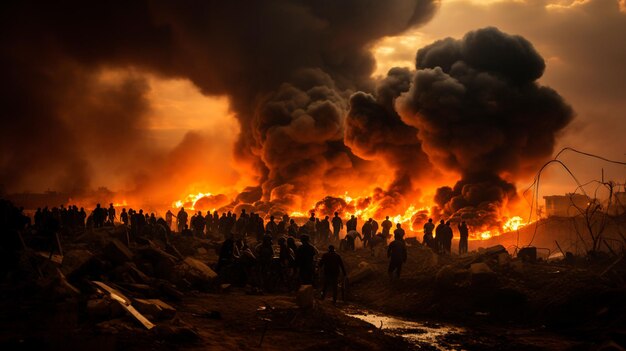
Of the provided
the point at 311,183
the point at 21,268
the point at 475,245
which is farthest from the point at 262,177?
the point at 21,268

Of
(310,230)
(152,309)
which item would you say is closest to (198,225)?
(310,230)

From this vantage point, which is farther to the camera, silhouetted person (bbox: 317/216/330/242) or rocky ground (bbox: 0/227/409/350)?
silhouetted person (bbox: 317/216/330/242)

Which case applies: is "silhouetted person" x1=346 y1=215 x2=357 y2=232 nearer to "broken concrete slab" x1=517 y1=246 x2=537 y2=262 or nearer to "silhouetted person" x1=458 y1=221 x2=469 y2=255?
"silhouetted person" x1=458 y1=221 x2=469 y2=255

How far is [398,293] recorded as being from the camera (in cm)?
1385

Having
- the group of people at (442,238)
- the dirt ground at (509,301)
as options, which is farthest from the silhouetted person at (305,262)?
the group of people at (442,238)

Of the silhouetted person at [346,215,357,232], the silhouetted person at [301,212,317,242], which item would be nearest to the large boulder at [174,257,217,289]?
the silhouetted person at [301,212,317,242]

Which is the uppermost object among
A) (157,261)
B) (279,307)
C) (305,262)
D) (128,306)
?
(305,262)

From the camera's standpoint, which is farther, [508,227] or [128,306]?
[508,227]

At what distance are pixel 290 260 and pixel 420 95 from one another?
1146 inches

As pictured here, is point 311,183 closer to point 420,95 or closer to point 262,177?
point 262,177

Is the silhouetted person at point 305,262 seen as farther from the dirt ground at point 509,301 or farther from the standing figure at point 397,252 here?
the standing figure at point 397,252

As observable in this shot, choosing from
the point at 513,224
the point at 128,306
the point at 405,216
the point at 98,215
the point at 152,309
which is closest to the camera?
the point at 128,306

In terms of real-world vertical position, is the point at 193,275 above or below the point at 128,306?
above

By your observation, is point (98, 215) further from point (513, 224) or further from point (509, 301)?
point (513, 224)
